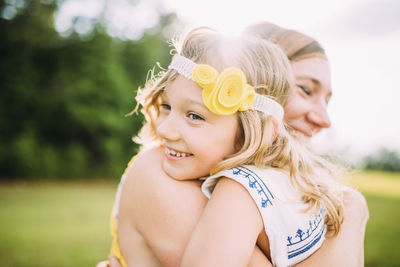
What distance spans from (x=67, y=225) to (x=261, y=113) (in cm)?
1189

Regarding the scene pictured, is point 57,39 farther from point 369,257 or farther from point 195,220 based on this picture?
point 195,220

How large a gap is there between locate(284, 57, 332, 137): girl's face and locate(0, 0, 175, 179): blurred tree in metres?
20.7

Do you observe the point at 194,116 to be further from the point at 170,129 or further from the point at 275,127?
the point at 275,127

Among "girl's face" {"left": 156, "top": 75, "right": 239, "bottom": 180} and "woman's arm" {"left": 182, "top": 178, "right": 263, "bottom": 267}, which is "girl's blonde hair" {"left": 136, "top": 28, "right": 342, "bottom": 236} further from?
"woman's arm" {"left": 182, "top": 178, "right": 263, "bottom": 267}

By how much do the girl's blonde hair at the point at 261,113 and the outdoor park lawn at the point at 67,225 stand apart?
6.07 ft

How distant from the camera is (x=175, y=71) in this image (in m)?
2.18

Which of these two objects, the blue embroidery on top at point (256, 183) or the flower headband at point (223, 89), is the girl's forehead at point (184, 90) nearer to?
the flower headband at point (223, 89)

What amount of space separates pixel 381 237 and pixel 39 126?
2035 centimetres

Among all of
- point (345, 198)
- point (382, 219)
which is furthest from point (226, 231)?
point (382, 219)

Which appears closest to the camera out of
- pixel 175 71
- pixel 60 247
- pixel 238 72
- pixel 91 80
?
pixel 238 72

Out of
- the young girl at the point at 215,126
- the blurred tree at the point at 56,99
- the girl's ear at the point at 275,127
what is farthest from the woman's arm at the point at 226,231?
the blurred tree at the point at 56,99

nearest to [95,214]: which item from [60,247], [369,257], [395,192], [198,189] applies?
[60,247]

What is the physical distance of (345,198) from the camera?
2564mm

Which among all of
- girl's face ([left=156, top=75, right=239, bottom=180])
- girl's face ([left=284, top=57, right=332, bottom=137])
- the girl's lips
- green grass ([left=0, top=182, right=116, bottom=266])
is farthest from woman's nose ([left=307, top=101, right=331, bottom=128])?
green grass ([left=0, top=182, right=116, bottom=266])
